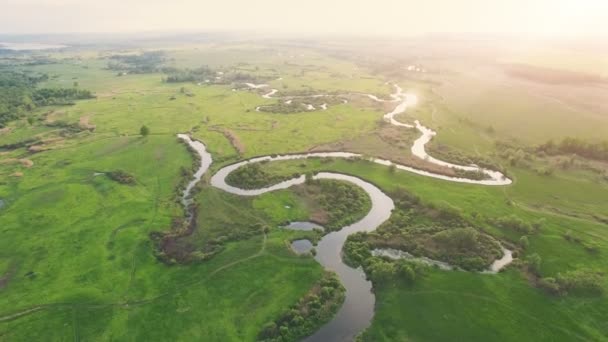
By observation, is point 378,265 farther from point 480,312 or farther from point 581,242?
point 581,242

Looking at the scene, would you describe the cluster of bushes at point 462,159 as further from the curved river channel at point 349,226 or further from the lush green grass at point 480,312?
the lush green grass at point 480,312

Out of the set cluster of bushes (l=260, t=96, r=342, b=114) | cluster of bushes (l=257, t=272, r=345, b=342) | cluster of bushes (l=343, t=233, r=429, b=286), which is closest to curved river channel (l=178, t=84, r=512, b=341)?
cluster of bushes (l=257, t=272, r=345, b=342)

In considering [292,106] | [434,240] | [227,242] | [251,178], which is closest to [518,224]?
[434,240]

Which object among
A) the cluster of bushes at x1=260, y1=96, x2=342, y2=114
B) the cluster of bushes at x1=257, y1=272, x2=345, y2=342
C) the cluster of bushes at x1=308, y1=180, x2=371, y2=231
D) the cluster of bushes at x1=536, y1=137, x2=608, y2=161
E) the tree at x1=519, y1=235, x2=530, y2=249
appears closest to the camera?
the cluster of bushes at x1=257, y1=272, x2=345, y2=342

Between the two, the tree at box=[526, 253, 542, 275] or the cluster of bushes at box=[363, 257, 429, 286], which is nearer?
the cluster of bushes at box=[363, 257, 429, 286]

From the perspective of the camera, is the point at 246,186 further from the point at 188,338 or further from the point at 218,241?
the point at 188,338

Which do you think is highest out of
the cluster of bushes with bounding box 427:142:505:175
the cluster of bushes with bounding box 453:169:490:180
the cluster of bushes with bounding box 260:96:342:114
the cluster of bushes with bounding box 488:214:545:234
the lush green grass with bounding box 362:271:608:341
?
the cluster of bushes with bounding box 260:96:342:114

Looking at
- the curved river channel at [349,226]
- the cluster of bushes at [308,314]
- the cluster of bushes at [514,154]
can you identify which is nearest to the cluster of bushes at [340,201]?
the curved river channel at [349,226]

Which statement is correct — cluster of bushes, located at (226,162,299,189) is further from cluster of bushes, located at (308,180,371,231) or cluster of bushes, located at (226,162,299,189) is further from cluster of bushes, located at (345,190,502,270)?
cluster of bushes, located at (345,190,502,270)
